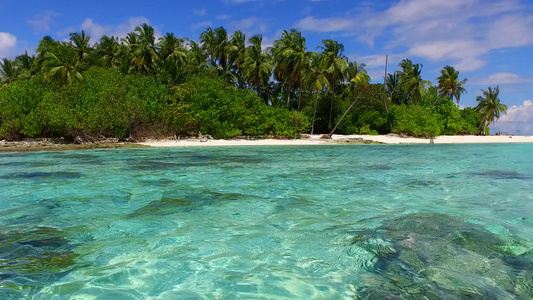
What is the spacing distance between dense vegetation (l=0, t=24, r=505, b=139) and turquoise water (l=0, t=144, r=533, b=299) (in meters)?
20.8

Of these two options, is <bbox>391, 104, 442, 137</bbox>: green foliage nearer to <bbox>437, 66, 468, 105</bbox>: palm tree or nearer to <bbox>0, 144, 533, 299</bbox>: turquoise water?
<bbox>437, 66, 468, 105</bbox>: palm tree

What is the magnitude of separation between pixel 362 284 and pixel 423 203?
471cm

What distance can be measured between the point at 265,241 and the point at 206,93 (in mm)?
29306

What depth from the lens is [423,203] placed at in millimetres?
7852

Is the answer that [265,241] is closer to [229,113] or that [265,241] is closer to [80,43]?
[229,113]

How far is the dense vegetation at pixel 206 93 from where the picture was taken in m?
29.0

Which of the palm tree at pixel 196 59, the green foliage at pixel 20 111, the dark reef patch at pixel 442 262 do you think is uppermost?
the palm tree at pixel 196 59

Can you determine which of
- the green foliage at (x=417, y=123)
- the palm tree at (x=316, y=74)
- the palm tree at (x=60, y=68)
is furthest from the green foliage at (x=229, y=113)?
the green foliage at (x=417, y=123)

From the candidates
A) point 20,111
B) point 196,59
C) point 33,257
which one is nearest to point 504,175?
point 33,257

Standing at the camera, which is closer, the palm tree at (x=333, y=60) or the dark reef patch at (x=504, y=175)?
the dark reef patch at (x=504, y=175)

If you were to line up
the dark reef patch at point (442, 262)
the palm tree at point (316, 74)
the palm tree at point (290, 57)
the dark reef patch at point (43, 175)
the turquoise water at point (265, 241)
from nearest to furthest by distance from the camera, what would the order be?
the dark reef patch at point (442, 262) < the turquoise water at point (265, 241) < the dark reef patch at point (43, 175) < the palm tree at point (316, 74) < the palm tree at point (290, 57)

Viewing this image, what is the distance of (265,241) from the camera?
207 inches

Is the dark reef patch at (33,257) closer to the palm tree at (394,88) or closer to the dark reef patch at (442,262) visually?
the dark reef patch at (442,262)

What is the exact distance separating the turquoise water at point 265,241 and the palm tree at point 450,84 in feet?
143
